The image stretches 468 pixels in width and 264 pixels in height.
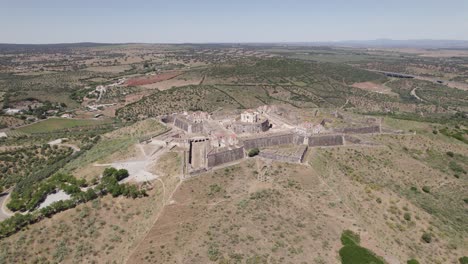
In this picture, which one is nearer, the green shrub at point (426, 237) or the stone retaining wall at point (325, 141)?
the green shrub at point (426, 237)

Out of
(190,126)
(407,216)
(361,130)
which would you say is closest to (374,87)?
(361,130)

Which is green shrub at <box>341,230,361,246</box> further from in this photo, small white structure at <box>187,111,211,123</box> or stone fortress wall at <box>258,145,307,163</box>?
small white structure at <box>187,111,211,123</box>

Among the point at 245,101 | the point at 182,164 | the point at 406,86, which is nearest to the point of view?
the point at 182,164

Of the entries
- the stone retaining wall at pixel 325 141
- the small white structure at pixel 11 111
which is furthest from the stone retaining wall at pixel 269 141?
the small white structure at pixel 11 111

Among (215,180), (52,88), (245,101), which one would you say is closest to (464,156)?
(215,180)

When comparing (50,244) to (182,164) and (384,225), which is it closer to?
(182,164)

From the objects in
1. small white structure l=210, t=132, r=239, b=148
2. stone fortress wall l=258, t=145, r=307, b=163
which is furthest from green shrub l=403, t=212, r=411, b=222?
small white structure l=210, t=132, r=239, b=148

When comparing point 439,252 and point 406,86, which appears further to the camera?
point 406,86

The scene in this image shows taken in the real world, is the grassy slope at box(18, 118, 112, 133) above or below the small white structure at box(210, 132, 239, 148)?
below

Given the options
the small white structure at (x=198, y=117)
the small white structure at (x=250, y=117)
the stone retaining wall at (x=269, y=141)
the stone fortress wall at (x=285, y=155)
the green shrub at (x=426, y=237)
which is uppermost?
the small white structure at (x=250, y=117)

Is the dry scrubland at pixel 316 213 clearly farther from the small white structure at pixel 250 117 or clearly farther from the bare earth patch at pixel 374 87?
the bare earth patch at pixel 374 87

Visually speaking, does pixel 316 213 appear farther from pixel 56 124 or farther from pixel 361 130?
pixel 56 124
